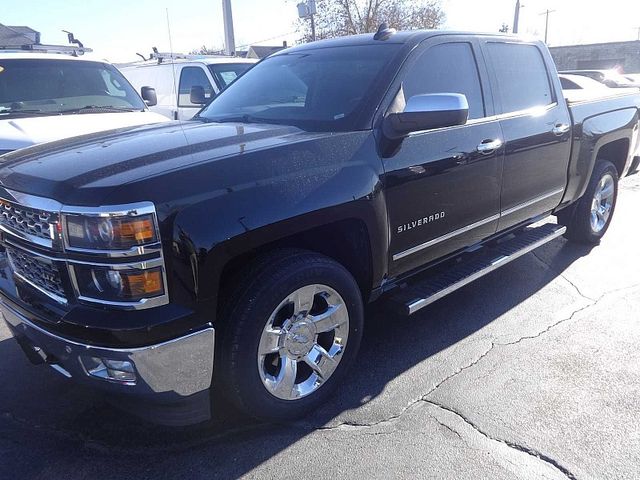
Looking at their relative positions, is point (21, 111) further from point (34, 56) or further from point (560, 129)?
point (560, 129)

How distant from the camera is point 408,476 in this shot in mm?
2334

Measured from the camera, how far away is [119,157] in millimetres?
2416

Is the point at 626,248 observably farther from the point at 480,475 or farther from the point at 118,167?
the point at 118,167

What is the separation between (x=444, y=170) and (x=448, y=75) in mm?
719

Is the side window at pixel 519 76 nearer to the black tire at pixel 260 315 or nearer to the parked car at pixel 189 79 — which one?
the black tire at pixel 260 315

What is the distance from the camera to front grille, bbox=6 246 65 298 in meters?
2.21

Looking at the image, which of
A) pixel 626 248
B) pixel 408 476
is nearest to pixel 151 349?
pixel 408 476

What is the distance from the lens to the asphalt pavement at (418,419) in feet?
7.87

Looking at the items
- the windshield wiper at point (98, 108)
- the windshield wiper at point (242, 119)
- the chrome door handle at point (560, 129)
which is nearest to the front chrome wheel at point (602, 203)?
the chrome door handle at point (560, 129)

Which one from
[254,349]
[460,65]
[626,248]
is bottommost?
[626,248]

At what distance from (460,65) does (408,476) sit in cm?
256

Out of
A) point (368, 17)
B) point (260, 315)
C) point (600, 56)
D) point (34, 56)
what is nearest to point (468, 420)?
point (260, 315)

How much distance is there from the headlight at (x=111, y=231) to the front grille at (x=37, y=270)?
0.23 m

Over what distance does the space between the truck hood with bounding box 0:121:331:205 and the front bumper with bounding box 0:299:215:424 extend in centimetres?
60
